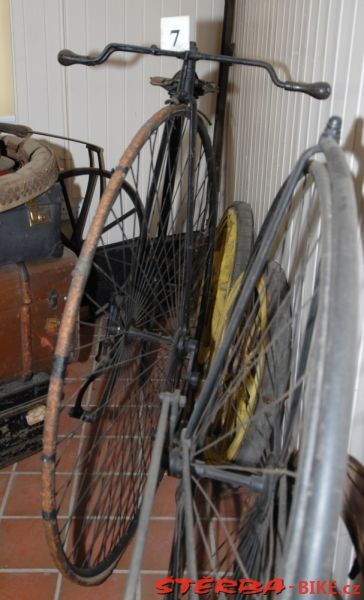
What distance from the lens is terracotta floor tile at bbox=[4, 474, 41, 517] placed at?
1656 millimetres

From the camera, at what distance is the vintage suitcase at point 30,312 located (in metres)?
1.65

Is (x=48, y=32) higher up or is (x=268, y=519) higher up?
(x=48, y=32)

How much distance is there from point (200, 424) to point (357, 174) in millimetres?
538

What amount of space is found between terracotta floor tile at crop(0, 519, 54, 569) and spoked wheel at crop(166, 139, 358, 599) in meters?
0.38

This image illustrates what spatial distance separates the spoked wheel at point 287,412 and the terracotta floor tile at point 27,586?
35 centimetres

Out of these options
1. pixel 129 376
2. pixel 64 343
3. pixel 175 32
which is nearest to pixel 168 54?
pixel 175 32

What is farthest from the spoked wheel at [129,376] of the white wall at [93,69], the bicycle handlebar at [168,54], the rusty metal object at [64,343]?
the white wall at [93,69]

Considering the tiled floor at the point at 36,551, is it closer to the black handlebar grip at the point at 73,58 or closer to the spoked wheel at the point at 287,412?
the spoked wheel at the point at 287,412

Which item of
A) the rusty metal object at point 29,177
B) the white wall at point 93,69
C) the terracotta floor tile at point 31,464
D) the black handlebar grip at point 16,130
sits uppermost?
the white wall at point 93,69

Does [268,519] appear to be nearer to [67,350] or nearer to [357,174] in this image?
[67,350]

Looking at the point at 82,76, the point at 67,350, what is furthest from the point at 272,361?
the point at 82,76

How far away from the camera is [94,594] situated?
144 cm

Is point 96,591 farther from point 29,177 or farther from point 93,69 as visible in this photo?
point 93,69

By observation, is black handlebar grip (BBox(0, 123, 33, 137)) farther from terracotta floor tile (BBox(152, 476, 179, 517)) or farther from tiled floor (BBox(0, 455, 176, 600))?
terracotta floor tile (BBox(152, 476, 179, 517))
